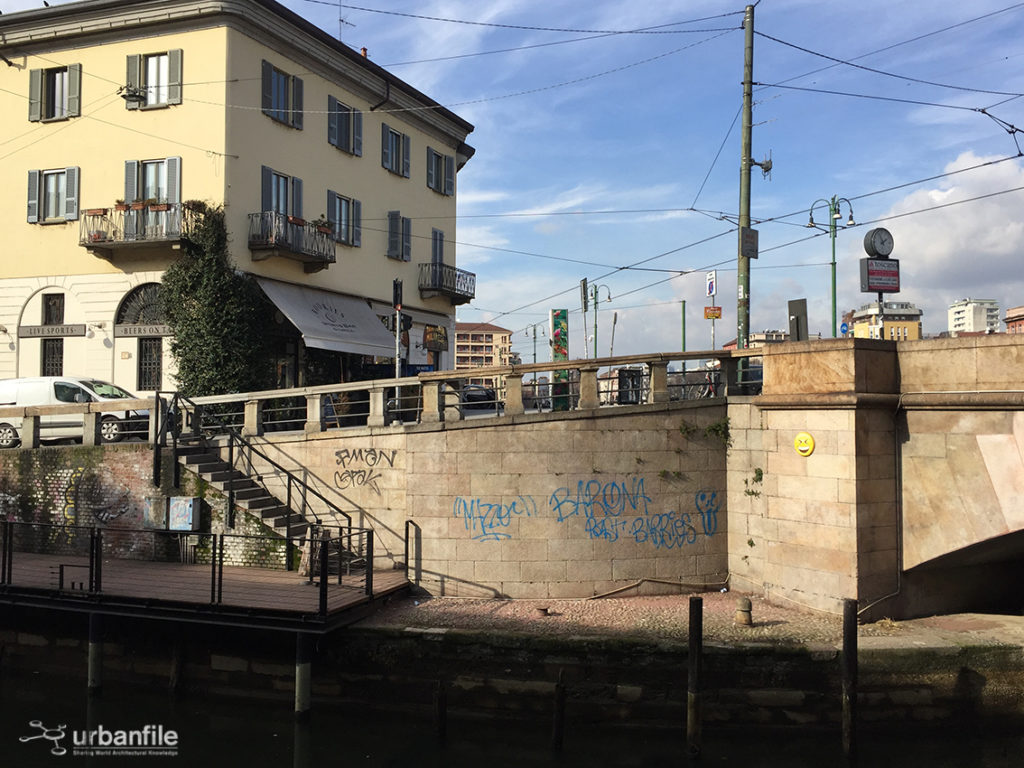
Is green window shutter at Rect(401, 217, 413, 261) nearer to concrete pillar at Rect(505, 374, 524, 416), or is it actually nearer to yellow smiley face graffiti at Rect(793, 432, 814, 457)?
concrete pillar at Rect(505, 374, 524, 416)

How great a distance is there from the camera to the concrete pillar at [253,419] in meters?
16.8

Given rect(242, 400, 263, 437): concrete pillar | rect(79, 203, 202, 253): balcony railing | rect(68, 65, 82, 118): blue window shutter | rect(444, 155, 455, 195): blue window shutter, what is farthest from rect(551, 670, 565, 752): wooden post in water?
rect(444, 155, 455, 195): blue window shutter

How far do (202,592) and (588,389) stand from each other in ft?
24.1

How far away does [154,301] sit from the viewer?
2250 cm

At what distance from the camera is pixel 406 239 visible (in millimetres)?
30016

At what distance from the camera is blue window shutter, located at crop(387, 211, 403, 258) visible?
29031mm

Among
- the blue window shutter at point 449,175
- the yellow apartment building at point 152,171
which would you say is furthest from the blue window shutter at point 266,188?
the blue window shutter at point 449,175

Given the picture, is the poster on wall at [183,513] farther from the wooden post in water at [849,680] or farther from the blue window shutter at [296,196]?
the wooden post in water at [849,680]

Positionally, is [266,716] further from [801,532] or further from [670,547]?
[801,532]

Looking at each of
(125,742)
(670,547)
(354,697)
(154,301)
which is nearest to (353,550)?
(354,697)

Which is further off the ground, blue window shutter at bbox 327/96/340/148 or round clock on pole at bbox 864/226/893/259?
blue window shutter at bbox 327/96/340/148

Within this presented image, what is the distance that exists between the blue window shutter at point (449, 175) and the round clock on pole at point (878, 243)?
20893 millimetres

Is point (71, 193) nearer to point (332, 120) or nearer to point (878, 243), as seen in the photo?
point (332, 120)

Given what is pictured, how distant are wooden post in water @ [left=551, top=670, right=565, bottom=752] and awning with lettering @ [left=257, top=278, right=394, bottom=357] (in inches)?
544
